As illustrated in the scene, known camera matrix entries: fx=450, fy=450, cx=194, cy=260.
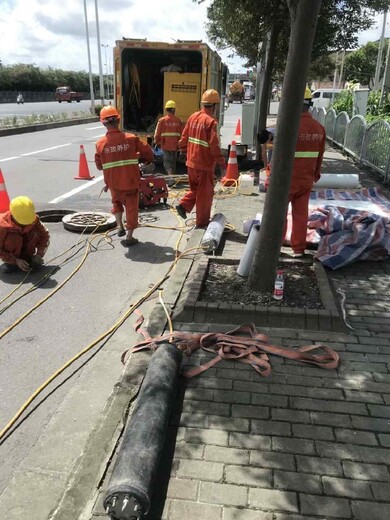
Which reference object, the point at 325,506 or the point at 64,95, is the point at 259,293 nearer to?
the point at 325,506

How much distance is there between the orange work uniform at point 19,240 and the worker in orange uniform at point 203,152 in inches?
87.1

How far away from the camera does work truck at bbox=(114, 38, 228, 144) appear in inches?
424

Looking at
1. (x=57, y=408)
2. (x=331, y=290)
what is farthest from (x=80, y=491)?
(x=331, y=290)

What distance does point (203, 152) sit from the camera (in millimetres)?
6285

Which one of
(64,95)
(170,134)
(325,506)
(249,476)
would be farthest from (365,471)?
(64,95)

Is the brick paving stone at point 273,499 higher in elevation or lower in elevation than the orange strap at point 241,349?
lower

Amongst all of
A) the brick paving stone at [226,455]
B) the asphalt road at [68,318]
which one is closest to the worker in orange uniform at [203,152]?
the asphalt road at [68,318]

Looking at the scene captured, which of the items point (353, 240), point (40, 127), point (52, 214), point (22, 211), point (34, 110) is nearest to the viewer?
point (22, 211)

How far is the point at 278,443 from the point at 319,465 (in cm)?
25

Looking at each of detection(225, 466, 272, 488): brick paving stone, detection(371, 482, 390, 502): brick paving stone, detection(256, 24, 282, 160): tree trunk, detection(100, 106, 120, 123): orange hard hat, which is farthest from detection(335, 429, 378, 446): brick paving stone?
detection(256, 24, 282, 160): tree trunk

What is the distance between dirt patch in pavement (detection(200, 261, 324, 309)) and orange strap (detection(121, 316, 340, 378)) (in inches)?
20.5

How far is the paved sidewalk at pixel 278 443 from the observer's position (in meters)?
2.18

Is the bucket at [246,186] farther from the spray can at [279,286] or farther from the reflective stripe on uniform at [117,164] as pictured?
the spray can at [279,286]

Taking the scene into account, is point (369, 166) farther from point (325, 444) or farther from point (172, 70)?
point (325, 444)
